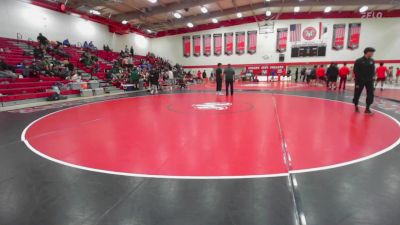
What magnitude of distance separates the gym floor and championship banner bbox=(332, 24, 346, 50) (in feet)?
71.3

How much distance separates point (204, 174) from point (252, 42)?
25.3 meters

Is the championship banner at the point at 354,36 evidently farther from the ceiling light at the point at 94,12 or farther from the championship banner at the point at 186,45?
the ceiling light at the point at 94,12

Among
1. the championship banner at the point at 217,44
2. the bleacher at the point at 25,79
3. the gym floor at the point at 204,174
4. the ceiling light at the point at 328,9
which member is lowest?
the gym floor at the point at 204,174

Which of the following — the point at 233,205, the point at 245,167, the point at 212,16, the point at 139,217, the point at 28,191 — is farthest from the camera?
the point at 212,16

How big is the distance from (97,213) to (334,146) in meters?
3.38

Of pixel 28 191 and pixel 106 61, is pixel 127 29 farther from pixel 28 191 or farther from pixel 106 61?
pixel 28 191

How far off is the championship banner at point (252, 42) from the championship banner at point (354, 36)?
922 cm

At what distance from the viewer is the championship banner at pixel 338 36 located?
75.2 feet

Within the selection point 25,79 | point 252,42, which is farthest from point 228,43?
point 25,79

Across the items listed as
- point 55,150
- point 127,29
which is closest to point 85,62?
point 127,29

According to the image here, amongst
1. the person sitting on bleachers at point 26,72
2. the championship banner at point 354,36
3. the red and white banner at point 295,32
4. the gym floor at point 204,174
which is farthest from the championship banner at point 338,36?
the person sitting on bleachers at point 26,72

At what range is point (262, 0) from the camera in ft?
65.4

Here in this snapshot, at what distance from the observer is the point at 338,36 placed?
75.7ft

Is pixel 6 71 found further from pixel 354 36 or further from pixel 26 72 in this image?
pixel 354 36
